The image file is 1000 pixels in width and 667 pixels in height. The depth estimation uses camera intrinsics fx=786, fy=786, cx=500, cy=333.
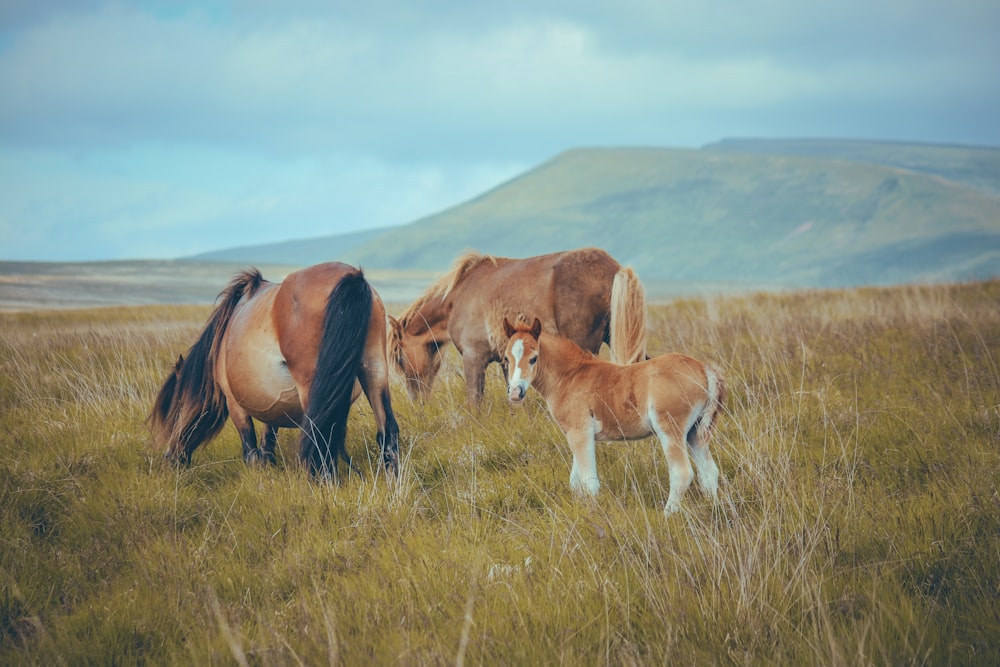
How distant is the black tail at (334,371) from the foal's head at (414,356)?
2784 millimetres

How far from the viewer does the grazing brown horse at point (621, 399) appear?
4668mm

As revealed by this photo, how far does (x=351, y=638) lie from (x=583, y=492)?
70.4 inches

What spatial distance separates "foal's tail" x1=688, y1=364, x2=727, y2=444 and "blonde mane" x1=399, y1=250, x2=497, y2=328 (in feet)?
12.6

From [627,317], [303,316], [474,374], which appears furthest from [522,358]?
[474,374]

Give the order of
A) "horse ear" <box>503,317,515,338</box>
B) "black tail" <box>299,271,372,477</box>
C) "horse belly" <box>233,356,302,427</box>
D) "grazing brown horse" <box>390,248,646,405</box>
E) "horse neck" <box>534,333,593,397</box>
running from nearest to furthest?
1. "horse neck" <box>534,333,593,397</box>
2. "horse ear" <box>503,317,515,338</box>
3. "black tail" <box>299,271,372,477</box>
4. "horse belly" <box>233,356,302,427</box>
5. "grazing brown horse" <box>390,248,646,405</box>

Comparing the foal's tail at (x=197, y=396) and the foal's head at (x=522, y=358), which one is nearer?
the foal's head at (x=522, y=358)

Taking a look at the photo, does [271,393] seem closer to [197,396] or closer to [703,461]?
[197,396]

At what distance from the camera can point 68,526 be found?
17.2 feet

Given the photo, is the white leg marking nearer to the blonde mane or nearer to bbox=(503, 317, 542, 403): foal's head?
bbox=(503, 317, 542, 403): foal's head

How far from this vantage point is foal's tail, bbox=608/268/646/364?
22.1 ft

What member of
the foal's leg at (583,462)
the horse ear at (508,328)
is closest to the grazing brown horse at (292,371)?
the horse ear at (508,328)

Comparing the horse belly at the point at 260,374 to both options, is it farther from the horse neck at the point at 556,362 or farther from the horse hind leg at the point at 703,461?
the horse hind leg at the point at 703,461

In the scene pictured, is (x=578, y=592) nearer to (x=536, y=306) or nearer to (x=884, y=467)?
(x=884, y=467)

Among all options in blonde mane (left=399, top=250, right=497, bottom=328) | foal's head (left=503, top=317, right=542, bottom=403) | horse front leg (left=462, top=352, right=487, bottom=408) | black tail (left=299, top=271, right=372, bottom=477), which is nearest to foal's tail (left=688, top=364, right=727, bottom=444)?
foal's head (left=503, top=317, right=542, bottom=403)
